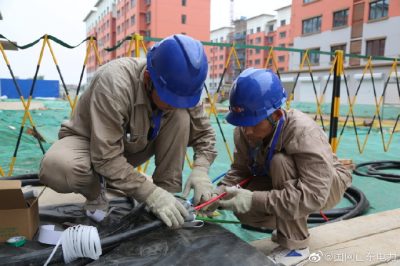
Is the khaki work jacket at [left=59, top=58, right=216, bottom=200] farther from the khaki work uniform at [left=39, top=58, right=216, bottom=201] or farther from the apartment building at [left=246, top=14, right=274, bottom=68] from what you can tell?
the apartment building at [left=246, top=14, right=274, bottom=68]

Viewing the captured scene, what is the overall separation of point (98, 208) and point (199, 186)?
0.57 m

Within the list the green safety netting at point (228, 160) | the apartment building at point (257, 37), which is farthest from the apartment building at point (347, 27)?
the apartment building at point (257, 37)

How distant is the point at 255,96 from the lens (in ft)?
4.53

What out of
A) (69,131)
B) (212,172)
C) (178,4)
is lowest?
(212,172)

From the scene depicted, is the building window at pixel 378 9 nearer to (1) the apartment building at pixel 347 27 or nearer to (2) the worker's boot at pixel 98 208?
(1) the apartment building at pixel 347 27

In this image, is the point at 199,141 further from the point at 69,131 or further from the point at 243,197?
the point at 69,131

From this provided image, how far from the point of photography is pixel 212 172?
3.39 meters

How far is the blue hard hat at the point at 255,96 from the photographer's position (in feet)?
4.56

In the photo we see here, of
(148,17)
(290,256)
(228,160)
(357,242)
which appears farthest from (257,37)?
(290,256)

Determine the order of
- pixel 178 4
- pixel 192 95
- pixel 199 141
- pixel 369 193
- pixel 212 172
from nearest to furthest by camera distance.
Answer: pixel 192 95 → pixel 199 141 → pixel 369 193 → pixel 212 172 → pixel 178 4

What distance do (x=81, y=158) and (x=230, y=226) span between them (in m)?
0.99

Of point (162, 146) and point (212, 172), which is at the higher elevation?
point (162, 146)

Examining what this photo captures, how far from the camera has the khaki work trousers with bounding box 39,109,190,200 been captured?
4.94 ft

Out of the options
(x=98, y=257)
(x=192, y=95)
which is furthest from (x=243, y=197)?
(x=98, y=257)
